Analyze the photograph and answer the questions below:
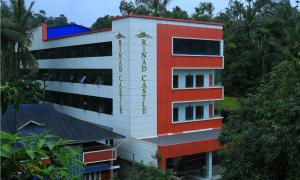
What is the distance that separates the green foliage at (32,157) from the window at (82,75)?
19667 millimetres

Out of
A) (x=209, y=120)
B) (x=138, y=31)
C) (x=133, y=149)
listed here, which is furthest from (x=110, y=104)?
(x=209, y=120)

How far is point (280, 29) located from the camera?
110ft

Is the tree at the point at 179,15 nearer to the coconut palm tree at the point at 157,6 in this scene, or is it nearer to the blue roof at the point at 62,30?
the coconut palm tree at the point at 157,6

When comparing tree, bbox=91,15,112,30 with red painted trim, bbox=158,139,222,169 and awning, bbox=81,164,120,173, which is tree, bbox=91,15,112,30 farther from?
awning, bbox=81,164,120,173

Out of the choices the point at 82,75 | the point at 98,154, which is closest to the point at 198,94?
the point at 98,154

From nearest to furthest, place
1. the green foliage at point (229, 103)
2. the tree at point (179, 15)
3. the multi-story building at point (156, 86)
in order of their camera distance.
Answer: the multi-story building at point (156, 86), the green foliage at point (229, 103), the tree at point (179, 15)

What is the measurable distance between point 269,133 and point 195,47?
1374 cm

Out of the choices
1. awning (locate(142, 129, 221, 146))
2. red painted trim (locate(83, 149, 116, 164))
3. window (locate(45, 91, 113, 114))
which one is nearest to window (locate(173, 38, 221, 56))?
awning (locate(142, 129, 221, 146))

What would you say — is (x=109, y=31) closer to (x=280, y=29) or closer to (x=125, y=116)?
(x=125, y=116)

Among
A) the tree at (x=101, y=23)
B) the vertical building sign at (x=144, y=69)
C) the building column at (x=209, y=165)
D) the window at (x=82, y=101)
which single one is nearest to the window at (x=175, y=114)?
the vertical building sign at (x=144, y=69)

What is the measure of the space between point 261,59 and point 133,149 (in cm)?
1626

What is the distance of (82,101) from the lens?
84.3 feet

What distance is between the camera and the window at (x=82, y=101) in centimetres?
2308

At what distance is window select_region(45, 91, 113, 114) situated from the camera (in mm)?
23078
